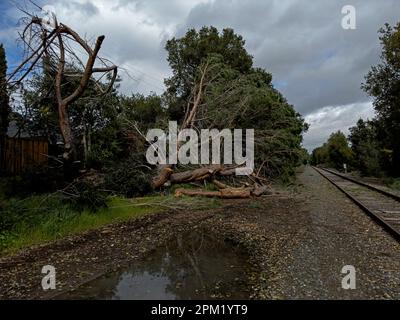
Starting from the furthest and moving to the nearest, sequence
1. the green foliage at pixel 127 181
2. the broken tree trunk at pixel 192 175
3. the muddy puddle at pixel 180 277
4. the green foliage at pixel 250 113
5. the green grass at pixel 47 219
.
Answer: the green foliage at pixel 250 113 < the broken tree trunk at pixel 192 175 < the green foliage at pixel 127 181 < the green grass at pixel 47 219 < the muddy puddle at pixel 180 277

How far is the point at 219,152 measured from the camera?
15.7 metres

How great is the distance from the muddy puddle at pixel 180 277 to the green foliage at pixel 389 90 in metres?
20.3

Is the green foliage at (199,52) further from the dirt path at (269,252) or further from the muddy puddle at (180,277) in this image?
the muddy puddle at (180,277)

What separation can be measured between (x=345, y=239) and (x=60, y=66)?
8.90m

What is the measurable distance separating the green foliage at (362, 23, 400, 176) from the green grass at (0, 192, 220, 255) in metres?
19.4

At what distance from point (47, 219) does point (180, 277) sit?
13.6 feet

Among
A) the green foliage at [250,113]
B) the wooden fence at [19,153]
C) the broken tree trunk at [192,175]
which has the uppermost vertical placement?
the green foliage at [250,113]

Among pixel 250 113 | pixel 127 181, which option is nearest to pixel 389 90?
pixel 250 113

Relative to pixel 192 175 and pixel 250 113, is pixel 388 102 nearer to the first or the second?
pixel 250 113

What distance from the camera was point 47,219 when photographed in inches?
307

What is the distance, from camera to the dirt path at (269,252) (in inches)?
181

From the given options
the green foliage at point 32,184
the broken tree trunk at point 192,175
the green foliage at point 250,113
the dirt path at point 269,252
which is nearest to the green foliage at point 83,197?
the green foliage at point 32,184

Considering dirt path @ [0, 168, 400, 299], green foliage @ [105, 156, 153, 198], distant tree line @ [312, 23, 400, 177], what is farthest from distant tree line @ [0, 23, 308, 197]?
distant tree line @ [312, 23, 400, 177]
